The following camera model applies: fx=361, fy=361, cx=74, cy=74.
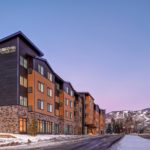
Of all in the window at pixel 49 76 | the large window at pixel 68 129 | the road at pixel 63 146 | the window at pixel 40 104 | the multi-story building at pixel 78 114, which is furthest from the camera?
the multi-story building at pixel 78 114

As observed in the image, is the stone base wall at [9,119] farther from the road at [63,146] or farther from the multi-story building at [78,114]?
the multi-story building at [78,114]

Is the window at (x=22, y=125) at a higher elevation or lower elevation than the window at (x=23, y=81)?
lower

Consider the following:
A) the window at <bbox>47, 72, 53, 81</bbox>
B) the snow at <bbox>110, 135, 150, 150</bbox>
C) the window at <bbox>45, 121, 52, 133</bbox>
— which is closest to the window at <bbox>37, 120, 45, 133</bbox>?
the window at <bbox>45, 121, 52, 133</bbox>

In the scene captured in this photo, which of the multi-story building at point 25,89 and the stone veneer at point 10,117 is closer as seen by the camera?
the stone veneer at point 10,117

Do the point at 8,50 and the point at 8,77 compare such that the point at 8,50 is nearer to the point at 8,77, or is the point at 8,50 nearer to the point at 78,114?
the point at 8,77

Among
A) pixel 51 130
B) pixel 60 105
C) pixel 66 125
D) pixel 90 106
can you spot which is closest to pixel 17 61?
pixel 51 130

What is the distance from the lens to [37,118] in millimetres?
70375

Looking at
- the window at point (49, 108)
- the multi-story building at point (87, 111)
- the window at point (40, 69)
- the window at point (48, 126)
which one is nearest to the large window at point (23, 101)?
the window at point (40, 69)

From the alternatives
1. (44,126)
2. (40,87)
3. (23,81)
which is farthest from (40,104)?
(23,81)

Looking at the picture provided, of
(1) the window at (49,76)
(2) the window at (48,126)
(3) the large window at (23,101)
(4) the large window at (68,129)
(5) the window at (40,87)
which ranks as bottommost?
(4) the large window at (68,129)

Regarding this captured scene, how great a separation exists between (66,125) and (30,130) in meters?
41.5

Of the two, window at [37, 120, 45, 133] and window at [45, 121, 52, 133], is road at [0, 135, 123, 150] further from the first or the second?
window at [45, 121, 52, 133]

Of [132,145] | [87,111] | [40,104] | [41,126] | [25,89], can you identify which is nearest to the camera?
[132,145]

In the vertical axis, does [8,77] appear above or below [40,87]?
above
